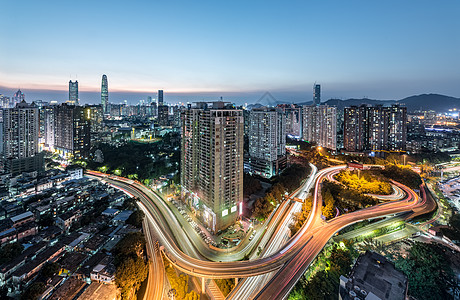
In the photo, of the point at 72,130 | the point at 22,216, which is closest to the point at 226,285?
the point at 22,216

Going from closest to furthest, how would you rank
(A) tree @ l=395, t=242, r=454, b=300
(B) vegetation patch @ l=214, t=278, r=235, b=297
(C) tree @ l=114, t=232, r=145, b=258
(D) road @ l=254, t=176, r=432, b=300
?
(D) road @ l=254, t=176, r=432, b=300, (A) tree @ l=395, t=242, r=454, b=300, (B) vegetation patch @ l=214, t=278, r=235, b=297, (C) tree @ l=114, t=232, r=145, b=258

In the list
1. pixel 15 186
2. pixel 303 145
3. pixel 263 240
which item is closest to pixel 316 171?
pixel 303 145

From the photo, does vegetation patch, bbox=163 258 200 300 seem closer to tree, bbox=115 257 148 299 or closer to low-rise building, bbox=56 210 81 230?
tree, bbox=115 257 148 299

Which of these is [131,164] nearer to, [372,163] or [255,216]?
[255,216]

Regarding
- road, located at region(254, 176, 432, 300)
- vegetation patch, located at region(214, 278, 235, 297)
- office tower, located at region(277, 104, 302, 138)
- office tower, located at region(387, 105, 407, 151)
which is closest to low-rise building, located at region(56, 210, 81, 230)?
vegetation patch, located at region(214, 278, 235, 297)

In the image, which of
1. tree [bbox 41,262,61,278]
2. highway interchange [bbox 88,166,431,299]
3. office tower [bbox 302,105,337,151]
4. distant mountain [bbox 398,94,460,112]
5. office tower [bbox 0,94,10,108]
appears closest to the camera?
tree [bbox 41,262,61,278]

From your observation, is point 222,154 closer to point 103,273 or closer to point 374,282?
point 103,273
